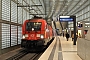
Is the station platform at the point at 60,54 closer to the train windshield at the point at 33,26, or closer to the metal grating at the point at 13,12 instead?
the train windshield at the point at 33,26

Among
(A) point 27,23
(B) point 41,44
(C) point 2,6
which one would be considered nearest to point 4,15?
(C) point 2,6

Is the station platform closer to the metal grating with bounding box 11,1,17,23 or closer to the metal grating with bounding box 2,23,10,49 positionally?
the metal grating with bounding box 2,23,10,49

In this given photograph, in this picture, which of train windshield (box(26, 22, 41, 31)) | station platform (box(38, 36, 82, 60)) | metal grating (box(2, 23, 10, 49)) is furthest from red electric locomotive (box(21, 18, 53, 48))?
metal grating (box(2, 23, 10, 49))

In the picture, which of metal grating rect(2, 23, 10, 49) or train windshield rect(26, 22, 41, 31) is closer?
metal grating rect(2, 23, 10, 49)

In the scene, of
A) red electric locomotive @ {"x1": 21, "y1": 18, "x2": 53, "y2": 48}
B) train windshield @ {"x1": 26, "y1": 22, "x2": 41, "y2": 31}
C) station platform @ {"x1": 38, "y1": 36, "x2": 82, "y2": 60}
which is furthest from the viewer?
train windshield @ {"x1": 26, "y1": 22, "x2": 41, "y2": 31}

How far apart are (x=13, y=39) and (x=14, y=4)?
12.0 ft

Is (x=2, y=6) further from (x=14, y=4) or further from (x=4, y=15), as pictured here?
(x=14, y=4)

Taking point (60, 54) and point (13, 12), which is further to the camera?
point (13, 12)

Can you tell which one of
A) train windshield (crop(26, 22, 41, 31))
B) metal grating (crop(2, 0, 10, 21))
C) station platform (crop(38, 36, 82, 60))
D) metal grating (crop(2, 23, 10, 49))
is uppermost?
metal grating (crop(2, 0, 10, 21))

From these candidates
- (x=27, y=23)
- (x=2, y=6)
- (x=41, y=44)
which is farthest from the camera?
(x=27, y=23)

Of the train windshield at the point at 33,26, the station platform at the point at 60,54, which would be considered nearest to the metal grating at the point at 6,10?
the train windshield at the point at 33,26

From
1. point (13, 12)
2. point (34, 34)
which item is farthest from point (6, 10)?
point (34, 34)

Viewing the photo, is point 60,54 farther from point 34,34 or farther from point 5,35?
point 5,35

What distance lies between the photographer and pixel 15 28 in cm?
2045
